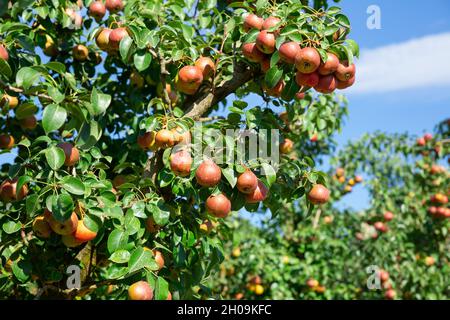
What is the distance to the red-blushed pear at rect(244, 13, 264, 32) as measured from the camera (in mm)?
1885

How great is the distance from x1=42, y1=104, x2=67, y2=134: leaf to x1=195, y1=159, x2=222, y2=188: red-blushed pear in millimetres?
460

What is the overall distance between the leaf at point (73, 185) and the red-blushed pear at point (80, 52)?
1147mm

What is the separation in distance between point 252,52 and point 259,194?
509 mm

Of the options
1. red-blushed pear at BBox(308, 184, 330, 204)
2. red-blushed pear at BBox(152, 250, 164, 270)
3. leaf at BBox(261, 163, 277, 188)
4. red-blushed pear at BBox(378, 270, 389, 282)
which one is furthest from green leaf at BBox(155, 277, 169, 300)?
red-blushed pear at BBox(378, 270, 389, 282)

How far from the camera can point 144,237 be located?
74.6 inches

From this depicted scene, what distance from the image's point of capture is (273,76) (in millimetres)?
1771

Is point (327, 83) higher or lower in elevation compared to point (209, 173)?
higher

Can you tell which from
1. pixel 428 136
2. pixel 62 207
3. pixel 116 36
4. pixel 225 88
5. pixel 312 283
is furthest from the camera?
pixel 428 136

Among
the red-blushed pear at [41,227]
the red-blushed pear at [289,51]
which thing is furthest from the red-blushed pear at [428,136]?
the red-blushed pear at [41,227]

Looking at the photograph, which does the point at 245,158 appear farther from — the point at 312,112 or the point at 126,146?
the point at 312,112

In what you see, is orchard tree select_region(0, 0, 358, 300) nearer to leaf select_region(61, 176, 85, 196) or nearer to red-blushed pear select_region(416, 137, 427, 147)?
leaf select_region(61, 176, 85, 196)

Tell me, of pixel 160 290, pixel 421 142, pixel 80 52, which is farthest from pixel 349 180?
pixel 160 290

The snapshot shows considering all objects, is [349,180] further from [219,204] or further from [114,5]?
[219,204]

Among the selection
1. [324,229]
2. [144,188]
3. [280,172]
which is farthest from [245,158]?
[324,229]
